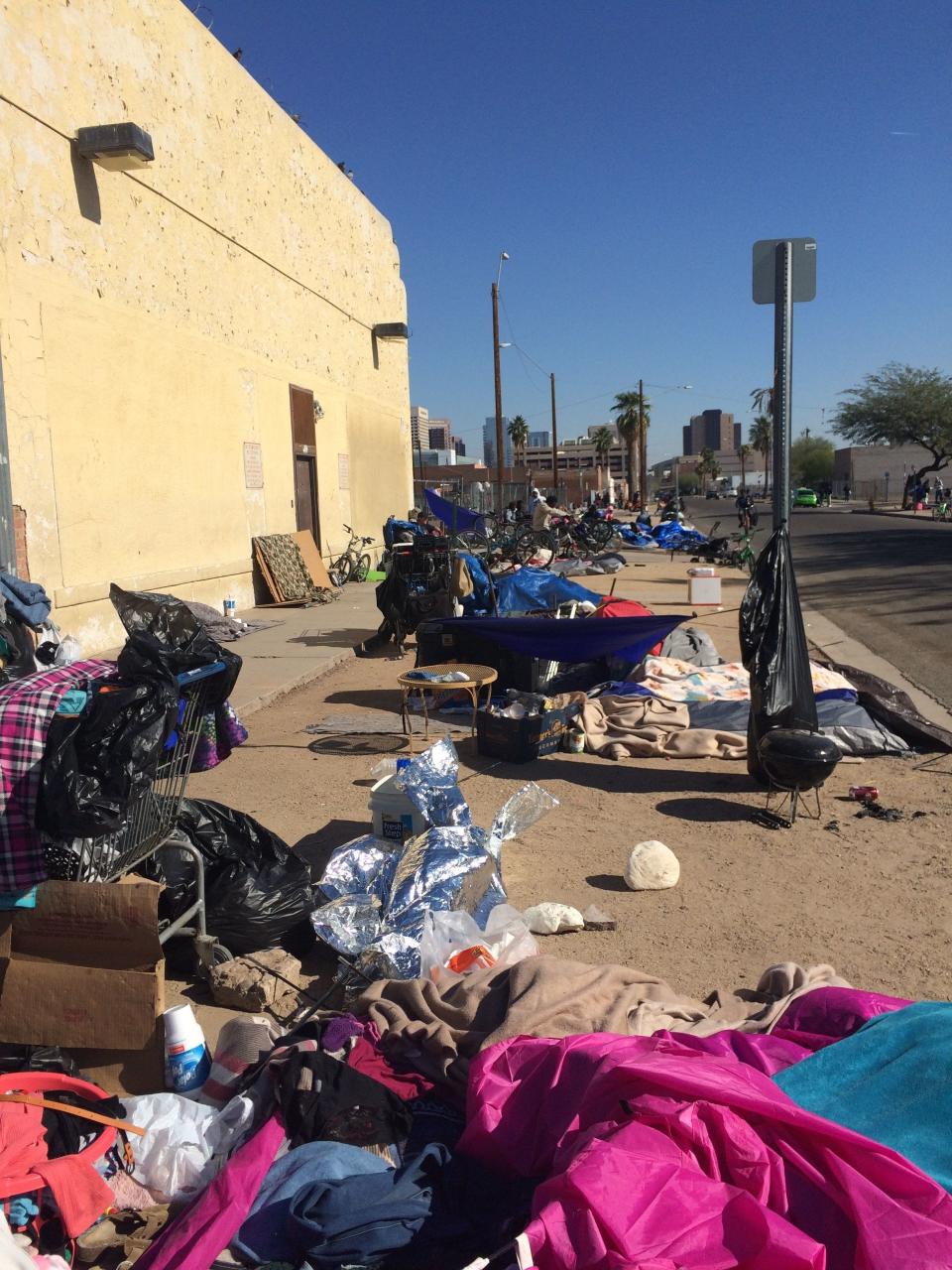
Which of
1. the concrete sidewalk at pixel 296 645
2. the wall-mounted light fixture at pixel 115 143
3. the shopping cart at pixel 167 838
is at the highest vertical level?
the wall-mounted light fixture at pixel 115 143

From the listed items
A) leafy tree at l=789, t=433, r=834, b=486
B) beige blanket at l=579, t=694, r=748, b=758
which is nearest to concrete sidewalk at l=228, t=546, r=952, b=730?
beige blanket at l=579, t=694, r=748, b=758

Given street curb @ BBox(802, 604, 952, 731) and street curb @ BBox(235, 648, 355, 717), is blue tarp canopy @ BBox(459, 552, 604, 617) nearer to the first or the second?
street curb @ BBox(235, 648, 355, 717)

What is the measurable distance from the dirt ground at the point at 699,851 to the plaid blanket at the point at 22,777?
1901 mm

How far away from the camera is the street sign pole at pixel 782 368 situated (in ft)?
18.9

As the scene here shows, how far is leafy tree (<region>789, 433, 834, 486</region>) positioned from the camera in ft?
385

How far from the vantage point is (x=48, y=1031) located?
3215mm

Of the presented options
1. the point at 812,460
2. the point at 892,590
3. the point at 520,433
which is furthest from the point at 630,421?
the point at 892,590

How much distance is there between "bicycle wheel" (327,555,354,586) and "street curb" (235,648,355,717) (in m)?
7.03

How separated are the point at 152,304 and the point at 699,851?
9.75 metres

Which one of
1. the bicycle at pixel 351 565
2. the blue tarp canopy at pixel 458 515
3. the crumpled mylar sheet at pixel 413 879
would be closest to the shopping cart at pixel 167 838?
the crumpled mylar sheet at pixel 413 879

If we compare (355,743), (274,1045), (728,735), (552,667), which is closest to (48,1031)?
(274,1045)

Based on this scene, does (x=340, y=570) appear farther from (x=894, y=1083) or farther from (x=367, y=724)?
(x=894, y=1083)

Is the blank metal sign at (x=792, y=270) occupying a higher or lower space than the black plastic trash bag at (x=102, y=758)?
higher

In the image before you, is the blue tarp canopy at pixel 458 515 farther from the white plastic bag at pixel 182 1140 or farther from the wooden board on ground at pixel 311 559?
the white plastic bag at pixel 182 1140
